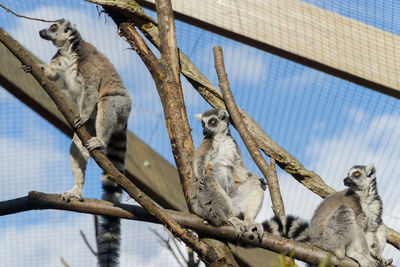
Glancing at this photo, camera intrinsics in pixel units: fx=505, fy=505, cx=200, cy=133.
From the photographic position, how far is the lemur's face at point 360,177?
4.23 meters

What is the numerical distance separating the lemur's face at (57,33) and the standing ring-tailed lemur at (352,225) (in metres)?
2.83

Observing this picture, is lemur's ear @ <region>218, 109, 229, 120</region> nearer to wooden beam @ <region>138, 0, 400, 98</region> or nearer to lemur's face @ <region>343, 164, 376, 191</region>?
wooden beam @ <region>138, 0, 400, 98</region>

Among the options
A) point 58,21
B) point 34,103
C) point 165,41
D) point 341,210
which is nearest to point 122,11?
point 165,41

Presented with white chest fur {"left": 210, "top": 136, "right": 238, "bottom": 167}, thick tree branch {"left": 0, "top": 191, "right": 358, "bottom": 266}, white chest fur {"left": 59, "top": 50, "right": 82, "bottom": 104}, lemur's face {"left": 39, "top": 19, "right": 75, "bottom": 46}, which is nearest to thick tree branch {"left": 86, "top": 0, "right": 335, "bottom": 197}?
white chest fur {"left": 210, "top": 136, "right": 238, "bottom": 167}

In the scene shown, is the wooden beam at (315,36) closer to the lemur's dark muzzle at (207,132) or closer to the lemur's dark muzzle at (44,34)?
the lemur's dark muzzle at (207,132)

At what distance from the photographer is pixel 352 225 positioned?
3852 mm

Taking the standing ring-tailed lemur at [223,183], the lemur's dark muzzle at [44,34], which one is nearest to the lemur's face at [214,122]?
the standing ring-tailed lemur at [223,183]

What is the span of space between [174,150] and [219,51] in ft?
3.09

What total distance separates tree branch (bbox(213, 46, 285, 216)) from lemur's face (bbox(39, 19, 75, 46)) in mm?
1782

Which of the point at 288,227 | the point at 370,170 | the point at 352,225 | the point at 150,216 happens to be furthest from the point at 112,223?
the point at 370,170

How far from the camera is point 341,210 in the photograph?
3.89 meters

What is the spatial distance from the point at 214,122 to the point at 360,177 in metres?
1.33

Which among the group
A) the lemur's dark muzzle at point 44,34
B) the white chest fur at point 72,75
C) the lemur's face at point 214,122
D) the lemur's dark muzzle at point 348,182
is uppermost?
the lemur's dark muzzle at point 44,34

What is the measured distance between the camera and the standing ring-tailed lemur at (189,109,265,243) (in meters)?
3.21
